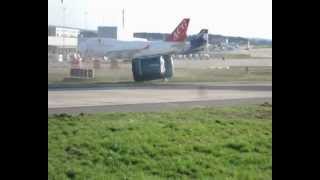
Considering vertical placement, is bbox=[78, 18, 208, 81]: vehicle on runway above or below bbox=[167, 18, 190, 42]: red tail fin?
below

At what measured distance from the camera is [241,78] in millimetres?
17578

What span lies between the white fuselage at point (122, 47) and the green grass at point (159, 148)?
14.7 meters

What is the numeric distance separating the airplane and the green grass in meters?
14.7

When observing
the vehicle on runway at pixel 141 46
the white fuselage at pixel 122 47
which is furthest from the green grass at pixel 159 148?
the white fuselage at pixel 122 47

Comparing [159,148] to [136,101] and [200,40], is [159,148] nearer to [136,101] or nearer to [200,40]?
[136,101]

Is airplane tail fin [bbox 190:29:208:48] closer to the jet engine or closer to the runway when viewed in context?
the jet engine

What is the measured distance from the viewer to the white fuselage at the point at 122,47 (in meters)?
21.6

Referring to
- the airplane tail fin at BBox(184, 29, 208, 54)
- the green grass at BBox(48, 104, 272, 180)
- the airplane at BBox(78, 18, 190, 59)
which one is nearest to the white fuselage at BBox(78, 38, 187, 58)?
the airplane at BBox(78, 18, 190, 59)

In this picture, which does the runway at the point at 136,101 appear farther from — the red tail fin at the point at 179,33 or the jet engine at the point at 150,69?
the red tail fin at the point at 179,33

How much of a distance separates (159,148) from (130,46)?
691 inches

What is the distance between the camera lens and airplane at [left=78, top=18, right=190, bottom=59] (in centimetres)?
2161
